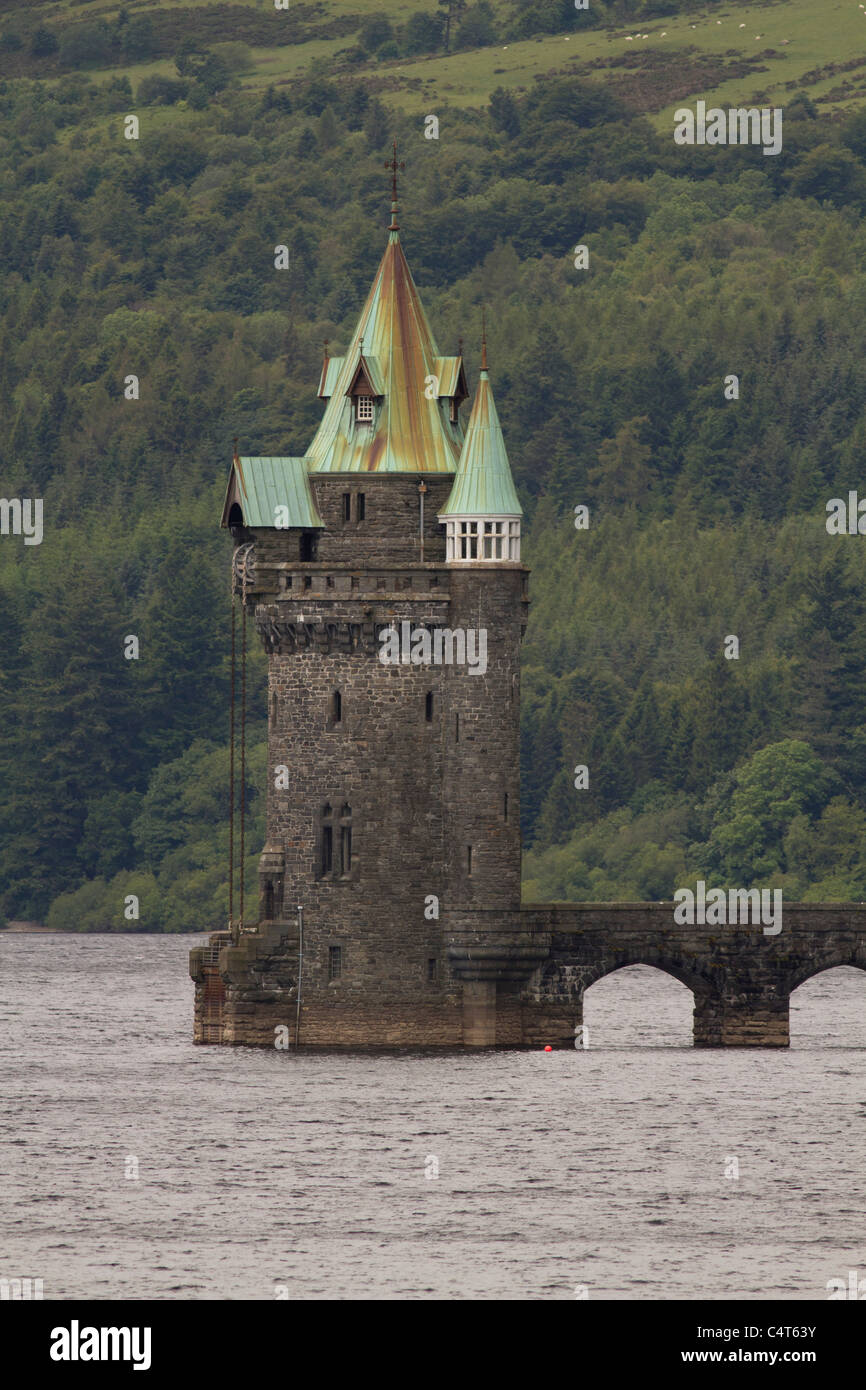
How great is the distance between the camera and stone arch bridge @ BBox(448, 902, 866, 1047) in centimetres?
10550

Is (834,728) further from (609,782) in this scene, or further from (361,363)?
(361,363)

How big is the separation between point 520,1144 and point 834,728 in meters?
98.5

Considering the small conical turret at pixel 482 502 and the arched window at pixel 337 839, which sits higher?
the small conical turret at pixel 482 502

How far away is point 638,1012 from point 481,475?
3683 centimetres

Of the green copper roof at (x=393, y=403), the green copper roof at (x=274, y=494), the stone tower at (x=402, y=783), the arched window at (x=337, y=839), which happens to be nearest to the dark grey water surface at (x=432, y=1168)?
the stone tower at (x=402, y=783)

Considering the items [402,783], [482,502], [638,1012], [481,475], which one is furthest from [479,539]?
[638,1012]

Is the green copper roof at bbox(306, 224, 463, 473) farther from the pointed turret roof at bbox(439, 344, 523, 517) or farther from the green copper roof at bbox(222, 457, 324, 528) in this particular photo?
the pointed turret roof at bbox(439, 344, 523, 517)

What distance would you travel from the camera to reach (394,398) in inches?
4252

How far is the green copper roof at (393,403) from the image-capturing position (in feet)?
352

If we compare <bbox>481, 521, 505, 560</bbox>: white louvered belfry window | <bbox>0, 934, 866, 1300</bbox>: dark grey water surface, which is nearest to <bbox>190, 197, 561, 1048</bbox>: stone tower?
<bbox>481, 521, 505, 560</bbox>: white louvered belfry window

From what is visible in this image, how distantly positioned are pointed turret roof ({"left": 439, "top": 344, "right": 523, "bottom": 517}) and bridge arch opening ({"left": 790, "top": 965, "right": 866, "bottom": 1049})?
14713mm

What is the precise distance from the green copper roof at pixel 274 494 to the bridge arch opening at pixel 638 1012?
15.1 m

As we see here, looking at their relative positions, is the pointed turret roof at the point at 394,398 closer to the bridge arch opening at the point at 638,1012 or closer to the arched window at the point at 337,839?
the arched window at the point at 337,839

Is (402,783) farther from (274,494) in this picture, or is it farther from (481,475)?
(274,494)
